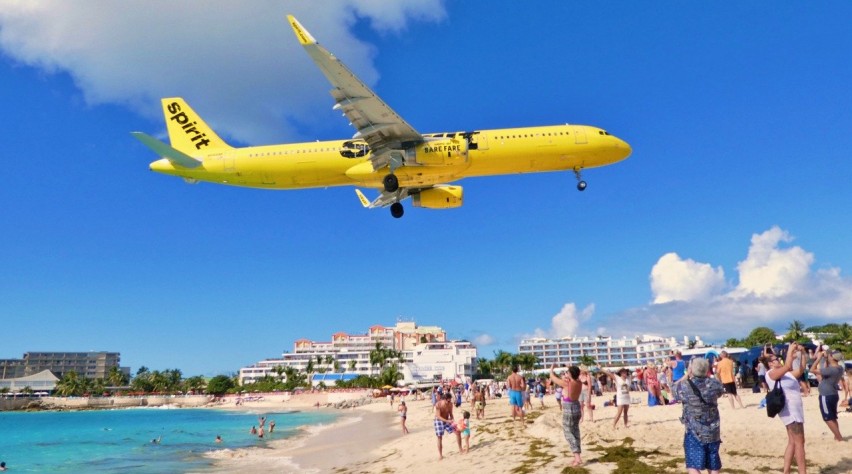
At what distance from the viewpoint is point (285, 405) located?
11162 cm

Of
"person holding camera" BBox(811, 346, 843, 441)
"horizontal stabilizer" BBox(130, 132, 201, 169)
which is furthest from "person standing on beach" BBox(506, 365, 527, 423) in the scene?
"horizontal stabilizer" BBox(130, 132, 201, 169)

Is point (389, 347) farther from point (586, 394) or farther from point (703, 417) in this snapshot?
point (703, 417)

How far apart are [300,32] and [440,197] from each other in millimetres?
10673

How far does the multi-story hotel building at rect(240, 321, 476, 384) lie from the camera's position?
121875mm

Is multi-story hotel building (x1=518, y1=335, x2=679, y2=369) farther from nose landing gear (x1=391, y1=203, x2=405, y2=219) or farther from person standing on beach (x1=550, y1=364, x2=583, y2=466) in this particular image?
person standing on beach (x1=550, y1=364, x2=583, y2=466)

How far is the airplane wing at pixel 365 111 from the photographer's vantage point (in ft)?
63.4

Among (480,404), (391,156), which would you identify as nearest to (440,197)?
(391,156)

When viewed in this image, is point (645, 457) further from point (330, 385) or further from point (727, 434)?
point (330, 385)

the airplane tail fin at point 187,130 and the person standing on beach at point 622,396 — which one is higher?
the airplane tail fin at point 187,130

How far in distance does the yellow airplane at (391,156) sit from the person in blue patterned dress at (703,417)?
17.0 m

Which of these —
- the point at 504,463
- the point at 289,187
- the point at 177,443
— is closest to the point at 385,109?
the point at 289,187

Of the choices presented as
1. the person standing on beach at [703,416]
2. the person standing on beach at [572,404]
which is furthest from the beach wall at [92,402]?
the person standing on beach at [703,416]

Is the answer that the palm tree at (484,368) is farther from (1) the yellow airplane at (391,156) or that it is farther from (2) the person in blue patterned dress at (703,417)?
(2) the person in blue patterned dress at (703,417)

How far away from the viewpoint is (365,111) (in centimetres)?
2189
